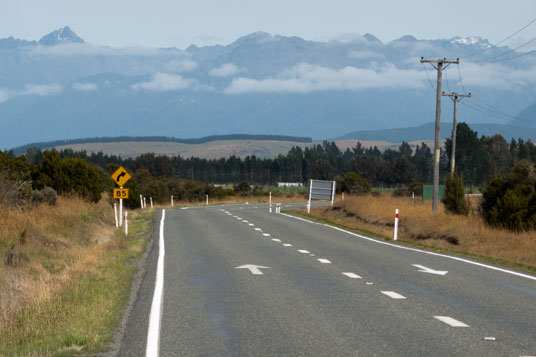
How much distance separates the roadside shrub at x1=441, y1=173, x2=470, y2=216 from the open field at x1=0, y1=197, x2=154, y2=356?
590 inches

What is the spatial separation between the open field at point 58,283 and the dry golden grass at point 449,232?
944 centimetres

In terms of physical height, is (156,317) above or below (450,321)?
below

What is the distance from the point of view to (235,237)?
24.0 meters

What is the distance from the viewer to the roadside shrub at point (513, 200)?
23.6m

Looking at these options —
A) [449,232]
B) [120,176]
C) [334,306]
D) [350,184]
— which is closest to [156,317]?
[334,306]

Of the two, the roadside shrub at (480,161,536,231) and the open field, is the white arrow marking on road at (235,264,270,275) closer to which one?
the open field

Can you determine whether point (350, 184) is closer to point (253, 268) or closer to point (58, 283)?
point (253, 268)

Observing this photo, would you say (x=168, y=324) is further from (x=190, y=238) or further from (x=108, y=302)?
(x=190, y=238)

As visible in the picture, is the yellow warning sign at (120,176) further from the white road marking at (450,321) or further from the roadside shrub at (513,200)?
the white road marking at (450,321)

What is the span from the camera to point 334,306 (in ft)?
33.6

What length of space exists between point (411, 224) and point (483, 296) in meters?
17.7

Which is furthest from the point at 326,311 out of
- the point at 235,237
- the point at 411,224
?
the point at 411,224

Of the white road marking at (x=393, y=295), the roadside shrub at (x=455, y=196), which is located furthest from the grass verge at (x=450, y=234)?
the white road marking at (x=393, y=295)

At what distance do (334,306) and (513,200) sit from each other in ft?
50.9
